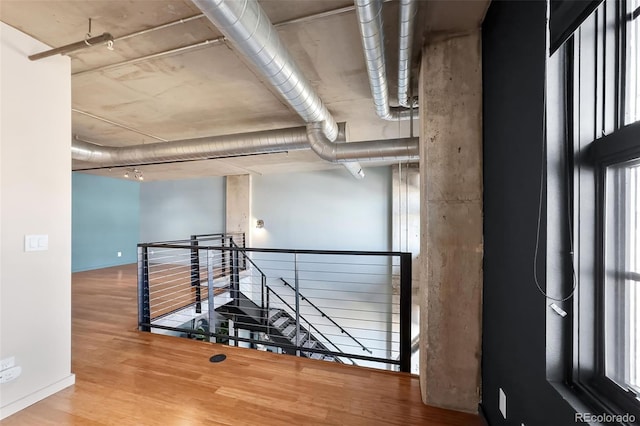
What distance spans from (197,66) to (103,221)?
6.18 metres

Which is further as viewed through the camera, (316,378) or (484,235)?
(316,378)

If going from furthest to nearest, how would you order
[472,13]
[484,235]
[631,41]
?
1. [484,235]
2. [472,13]
3. [631,41]

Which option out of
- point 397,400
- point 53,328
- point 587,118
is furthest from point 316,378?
point 587,118

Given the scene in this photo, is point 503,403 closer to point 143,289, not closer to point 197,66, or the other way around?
point 197,66

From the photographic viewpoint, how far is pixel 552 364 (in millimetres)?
951

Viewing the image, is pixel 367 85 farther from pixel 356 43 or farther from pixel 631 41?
pixel 631 41

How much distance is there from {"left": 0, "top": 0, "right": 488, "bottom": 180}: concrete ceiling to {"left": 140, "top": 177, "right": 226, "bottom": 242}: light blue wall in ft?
10.3

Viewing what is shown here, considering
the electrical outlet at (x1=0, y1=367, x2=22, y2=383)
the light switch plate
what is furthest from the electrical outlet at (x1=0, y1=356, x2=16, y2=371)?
the light switch plate

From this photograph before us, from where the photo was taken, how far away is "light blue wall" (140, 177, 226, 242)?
697 centimetres

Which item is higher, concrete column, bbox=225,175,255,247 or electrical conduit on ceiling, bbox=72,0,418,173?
electrical conduit on ceiling, bbox=72,0,418,173

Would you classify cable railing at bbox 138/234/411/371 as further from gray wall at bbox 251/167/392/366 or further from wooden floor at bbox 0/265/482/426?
wooden floor at bbox 0/265/482/426

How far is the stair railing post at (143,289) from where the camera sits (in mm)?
3002

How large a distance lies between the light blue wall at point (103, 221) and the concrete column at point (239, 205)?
276cm

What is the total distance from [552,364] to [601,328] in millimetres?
201
